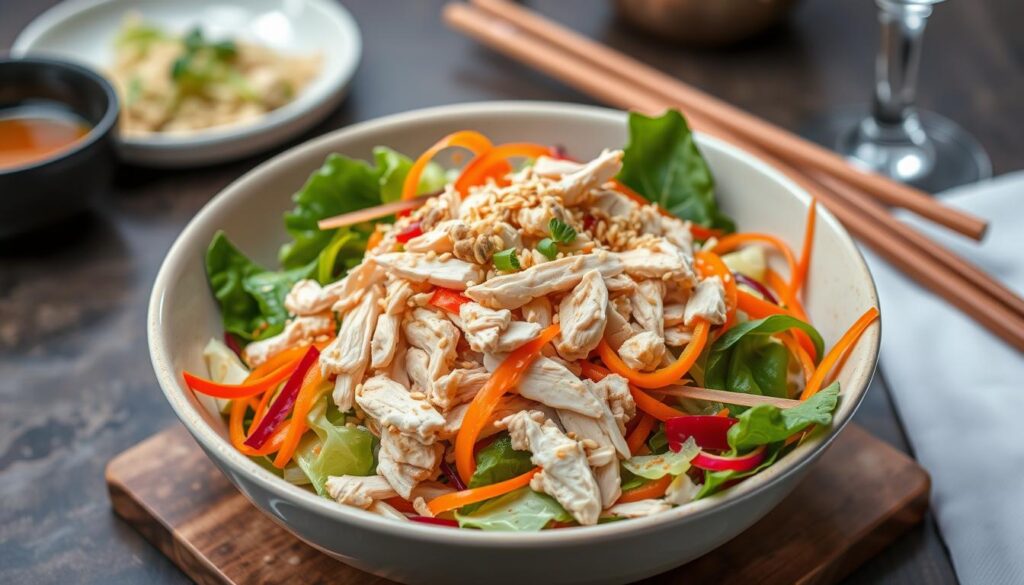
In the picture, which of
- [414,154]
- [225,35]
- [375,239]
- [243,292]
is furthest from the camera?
[225,35]

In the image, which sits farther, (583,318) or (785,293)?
(785,293)

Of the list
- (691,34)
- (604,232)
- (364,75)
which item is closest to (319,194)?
(604,232)

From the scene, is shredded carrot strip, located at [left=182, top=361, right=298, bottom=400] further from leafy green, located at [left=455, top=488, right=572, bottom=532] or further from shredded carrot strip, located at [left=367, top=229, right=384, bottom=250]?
leafy green, located at [left=455, top=488, right=572, bottom=532]

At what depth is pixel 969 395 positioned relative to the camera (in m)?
2.70

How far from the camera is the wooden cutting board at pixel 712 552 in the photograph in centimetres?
215

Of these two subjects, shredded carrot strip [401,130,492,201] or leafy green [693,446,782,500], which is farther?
shredded carrot strip [401,130,492,201]

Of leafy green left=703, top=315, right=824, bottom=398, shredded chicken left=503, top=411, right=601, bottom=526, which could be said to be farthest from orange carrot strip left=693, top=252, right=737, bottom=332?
shredded chicken left=503, top=411, right=601, bottom=526

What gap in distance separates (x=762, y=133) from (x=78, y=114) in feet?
7.74

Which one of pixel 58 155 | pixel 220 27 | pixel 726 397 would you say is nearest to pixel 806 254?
pixel 726 397

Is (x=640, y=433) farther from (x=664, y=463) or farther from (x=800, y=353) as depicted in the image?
(x=800, y=353)

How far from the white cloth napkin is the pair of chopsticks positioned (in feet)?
0.23

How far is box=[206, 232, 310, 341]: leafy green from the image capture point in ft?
8.13

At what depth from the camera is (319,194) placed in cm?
266

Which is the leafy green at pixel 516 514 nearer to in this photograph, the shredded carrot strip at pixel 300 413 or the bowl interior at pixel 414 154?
the bowl interior at pixel 414 154
